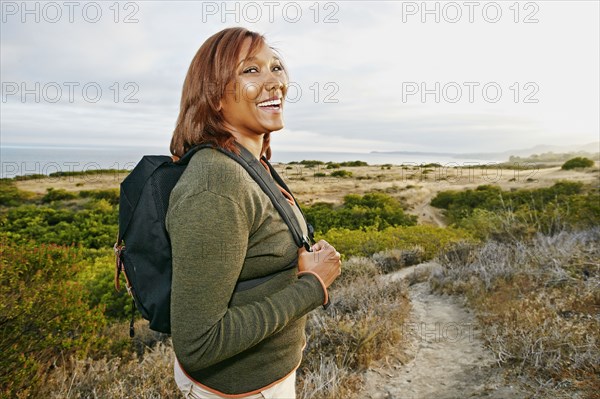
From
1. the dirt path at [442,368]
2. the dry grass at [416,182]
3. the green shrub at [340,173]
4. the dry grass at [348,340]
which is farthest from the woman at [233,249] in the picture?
the green shrub at [340,173]

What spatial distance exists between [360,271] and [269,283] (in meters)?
6.10

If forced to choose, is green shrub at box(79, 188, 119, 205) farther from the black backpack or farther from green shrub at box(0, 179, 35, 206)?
the black backpack

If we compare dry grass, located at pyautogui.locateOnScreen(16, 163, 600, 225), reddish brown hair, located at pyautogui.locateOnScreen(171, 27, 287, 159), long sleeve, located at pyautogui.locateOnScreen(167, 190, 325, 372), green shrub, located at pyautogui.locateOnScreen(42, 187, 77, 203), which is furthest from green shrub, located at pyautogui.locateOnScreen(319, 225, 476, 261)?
green shrub, located at pyautogui.locateOnScreen(42, 187, 77, 203)

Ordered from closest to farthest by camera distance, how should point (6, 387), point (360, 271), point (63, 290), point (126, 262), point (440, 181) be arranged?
point (126, 262) → point (6, 387) → point (63, 290) → point (360, 271) → point (440, 181)

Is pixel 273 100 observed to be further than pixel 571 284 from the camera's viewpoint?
No

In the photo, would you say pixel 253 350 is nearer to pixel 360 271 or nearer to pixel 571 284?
pixel 571 284

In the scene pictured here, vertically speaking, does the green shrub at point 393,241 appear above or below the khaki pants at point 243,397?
below

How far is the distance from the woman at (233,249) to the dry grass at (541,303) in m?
2.73

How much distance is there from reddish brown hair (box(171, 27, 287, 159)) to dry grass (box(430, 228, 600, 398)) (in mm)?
3169

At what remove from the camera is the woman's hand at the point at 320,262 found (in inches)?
53.9

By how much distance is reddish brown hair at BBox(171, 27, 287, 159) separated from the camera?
1390 millimetres

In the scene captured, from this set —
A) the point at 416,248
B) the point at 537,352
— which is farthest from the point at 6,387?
the point at 416,248

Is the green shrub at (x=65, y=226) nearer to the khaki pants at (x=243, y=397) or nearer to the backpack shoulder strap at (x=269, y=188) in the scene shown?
the khaki pants at (x=243, y=397)

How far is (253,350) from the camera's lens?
140cm
